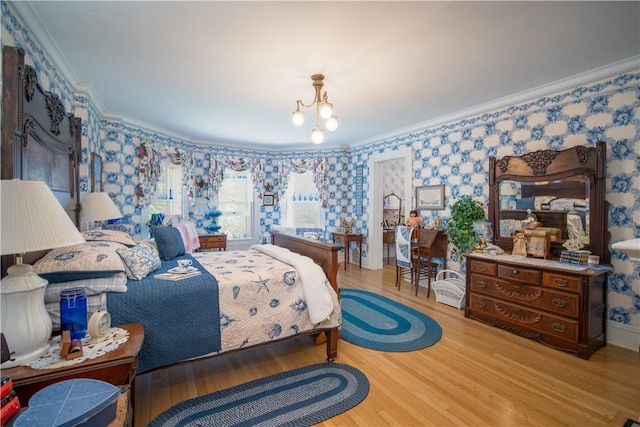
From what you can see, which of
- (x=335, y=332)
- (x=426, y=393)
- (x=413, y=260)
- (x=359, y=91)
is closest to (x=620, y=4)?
(x=359, y=91)

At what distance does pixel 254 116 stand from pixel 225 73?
136 centimetres

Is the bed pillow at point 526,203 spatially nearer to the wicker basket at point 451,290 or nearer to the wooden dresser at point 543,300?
the wooden dresser at point 543,300

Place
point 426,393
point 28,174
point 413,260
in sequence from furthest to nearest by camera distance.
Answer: point 413,260 < point 426,393 < point 28,174

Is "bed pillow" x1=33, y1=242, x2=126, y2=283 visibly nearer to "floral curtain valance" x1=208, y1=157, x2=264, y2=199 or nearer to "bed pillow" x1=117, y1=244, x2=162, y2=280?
"bed pillow" x1=117, y1=244, x2=162, y2=280

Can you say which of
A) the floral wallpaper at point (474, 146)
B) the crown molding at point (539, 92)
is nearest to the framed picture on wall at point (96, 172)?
the floral wallpaper at point (474, 146)

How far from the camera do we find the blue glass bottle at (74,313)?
1518mm

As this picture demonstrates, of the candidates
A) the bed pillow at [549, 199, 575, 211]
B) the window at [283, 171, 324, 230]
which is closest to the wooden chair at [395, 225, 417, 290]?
the bed pillow at [549, 199, 575, 211]

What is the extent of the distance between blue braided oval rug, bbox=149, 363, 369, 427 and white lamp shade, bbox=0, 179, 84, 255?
1311mm

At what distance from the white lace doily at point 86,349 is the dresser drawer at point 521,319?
3.34 meters

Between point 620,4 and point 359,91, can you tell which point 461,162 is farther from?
point 620,4

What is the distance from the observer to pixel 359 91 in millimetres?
3287

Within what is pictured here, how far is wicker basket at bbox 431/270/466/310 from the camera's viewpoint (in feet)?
12.2

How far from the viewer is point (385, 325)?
3242 millimetres

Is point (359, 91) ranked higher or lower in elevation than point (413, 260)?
higher
